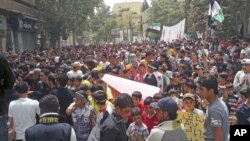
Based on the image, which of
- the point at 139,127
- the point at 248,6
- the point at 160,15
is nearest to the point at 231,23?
the point at 248,6

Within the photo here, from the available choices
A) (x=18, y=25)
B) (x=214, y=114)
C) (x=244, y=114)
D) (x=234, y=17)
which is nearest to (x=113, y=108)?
(x=214, y=114)

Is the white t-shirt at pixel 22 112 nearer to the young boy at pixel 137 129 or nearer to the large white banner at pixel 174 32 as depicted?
the young boy at pixel 137 129

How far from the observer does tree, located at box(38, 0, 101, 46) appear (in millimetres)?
37250

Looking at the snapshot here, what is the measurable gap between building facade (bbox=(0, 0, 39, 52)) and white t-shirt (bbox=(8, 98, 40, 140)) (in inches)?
832

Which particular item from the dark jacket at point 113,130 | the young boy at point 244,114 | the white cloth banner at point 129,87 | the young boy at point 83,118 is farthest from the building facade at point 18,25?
the dark jacket at point 113,130

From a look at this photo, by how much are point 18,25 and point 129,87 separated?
89.2 feet

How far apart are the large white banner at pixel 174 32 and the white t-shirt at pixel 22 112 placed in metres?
22.6

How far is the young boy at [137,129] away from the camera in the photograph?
20.1 ft

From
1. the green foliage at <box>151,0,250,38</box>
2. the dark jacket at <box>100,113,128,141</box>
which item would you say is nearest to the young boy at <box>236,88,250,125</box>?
the dark jacket at <box>100,113,128,141</box>

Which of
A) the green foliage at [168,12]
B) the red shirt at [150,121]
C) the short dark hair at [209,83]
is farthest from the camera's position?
the green foliage at [168,12]

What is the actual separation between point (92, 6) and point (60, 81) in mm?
35661

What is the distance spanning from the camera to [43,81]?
8.92 metres

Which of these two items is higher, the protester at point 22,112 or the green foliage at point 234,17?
the green foliage at point 234,17

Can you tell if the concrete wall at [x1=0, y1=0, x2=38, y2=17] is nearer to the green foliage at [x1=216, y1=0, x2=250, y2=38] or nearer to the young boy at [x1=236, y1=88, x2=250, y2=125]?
the green foliage at [x1=216, y1=0, x2=250, y2=38]
